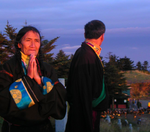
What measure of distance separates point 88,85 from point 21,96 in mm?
695

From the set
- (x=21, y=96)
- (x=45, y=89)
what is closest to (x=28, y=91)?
(x=21, y=96)

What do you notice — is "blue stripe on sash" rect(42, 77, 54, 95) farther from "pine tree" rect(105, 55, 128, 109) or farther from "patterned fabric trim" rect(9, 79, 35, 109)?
"pine tree" rect(105, 55, 128, 109)

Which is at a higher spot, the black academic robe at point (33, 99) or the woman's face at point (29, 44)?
the woman's face at point (29, 44)

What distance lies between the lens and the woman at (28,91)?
190 cm

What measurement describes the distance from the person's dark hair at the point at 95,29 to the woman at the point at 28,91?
1.89 ft

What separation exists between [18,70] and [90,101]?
821 mm

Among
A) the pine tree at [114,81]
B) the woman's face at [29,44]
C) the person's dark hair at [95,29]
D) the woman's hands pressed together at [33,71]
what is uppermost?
the person's dark hair at [95,29]

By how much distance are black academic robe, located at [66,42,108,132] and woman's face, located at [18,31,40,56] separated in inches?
18.7

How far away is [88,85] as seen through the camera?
2.12 m

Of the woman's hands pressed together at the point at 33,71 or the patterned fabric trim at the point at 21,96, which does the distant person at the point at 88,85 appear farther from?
the patterned fabric trim at the point at 21,96

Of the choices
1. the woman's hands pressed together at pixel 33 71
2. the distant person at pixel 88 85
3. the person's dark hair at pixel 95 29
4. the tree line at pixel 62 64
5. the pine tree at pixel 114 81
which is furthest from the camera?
the pine tree at pixel 114 81

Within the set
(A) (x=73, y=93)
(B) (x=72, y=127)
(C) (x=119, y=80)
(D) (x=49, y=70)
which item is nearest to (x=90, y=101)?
(A) (x=73, y=93)

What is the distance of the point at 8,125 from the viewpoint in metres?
2.09

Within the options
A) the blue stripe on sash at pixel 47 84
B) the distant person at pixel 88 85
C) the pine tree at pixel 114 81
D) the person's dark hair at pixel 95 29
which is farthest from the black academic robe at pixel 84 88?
the pine tree at pixel 114 81
